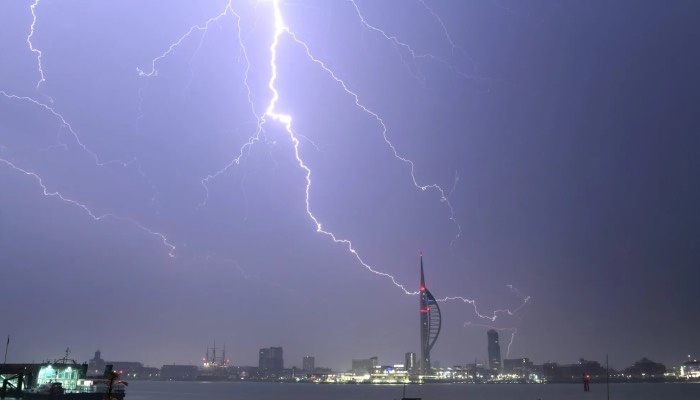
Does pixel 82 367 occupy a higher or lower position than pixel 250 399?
higher

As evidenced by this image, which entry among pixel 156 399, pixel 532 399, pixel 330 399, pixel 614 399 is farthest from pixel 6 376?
pixel 614 399

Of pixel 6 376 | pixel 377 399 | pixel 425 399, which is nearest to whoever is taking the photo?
pixel 6 376

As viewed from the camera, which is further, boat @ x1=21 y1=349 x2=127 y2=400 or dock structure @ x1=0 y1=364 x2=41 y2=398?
dock structure @ x1=0 y1=364 x2=41 y2=398

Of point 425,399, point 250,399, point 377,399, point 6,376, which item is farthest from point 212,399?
point 6,376

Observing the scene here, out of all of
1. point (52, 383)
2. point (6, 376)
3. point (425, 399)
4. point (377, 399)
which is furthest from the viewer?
point (377, 399)

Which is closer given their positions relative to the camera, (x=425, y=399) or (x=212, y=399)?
(x=425, y=399)

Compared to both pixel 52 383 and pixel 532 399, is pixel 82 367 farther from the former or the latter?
pixel 532 399

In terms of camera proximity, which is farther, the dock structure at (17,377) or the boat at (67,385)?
the dock structure at (17,377)

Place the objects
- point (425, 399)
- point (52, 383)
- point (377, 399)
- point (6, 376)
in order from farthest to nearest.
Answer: point (377, 399) → point (425, 399) → point (6, 376) → point (52, 383)

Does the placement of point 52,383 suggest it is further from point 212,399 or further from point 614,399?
point 614,399
